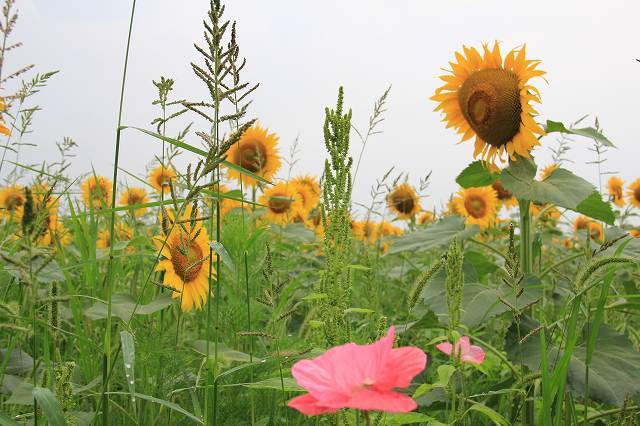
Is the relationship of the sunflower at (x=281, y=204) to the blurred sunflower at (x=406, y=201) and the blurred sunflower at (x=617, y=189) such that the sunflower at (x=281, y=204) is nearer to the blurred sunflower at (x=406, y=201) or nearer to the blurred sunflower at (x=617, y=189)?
the blurred sunflower at (x=406, y=201)

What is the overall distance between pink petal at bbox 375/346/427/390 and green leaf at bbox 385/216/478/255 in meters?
1.49

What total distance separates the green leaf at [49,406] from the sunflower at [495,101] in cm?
196

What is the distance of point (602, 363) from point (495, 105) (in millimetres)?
1197

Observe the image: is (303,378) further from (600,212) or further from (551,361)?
(600,212)

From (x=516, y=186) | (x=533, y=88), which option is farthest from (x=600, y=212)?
(x=533, y=88)

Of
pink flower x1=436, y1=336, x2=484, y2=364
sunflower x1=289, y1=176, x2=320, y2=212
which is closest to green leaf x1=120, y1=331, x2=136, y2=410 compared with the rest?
pink flower x1=436, y1=336, x2=484, y2=364

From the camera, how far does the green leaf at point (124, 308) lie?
140 cm

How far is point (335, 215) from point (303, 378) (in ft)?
1.52

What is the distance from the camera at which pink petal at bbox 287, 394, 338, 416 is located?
0.58 meters

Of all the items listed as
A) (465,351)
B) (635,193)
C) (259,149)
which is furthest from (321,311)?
(635,193)

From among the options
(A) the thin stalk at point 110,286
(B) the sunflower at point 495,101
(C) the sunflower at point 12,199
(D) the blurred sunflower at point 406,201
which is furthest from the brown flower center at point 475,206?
(A) the thin stalk at point 110,286

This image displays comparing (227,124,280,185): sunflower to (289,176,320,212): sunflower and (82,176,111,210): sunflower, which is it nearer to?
(289,176,320,212): sunflower

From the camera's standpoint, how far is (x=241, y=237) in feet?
6.12

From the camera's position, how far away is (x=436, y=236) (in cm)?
228
